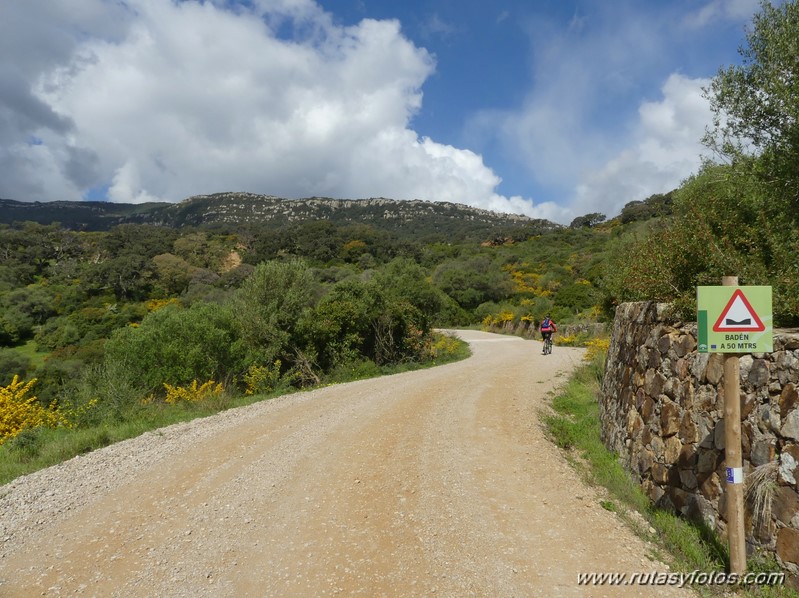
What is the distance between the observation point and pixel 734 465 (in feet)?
12.0

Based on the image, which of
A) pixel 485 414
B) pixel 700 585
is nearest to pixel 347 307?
pixel 485 414

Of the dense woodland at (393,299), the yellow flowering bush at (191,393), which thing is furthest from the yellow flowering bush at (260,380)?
the yellow flowering bush at (191,393)

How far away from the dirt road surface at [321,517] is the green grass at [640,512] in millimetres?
216

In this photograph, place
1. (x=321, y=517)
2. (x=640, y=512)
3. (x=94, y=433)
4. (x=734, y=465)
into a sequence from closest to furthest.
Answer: (x=734, y=465) < (x=321, y=517) < (x=640, y=512) < (x=94, y=433)

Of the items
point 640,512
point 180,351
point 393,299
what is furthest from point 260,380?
point 640,512

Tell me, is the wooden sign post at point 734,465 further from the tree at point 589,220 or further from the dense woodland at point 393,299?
the tree at point 589,220

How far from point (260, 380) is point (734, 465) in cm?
1242

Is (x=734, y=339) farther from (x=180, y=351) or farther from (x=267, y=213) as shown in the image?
(x=267, y=213)

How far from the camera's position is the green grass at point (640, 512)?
13.1ft

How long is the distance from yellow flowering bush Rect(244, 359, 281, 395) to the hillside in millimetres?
114947

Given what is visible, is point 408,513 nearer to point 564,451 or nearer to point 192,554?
point 192,554

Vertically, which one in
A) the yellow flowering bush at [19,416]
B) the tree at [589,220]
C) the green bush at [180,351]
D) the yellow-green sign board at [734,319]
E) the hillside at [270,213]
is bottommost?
the yellow flowering bush at [19,416]

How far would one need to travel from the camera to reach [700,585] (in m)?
3.89

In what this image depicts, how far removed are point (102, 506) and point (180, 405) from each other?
239 inches
